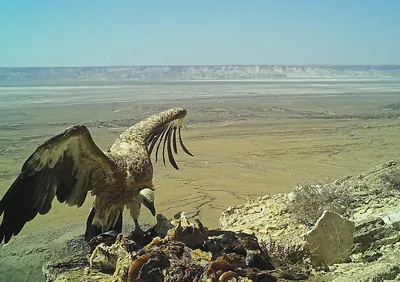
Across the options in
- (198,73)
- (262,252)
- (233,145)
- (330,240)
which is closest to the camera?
(262,252)

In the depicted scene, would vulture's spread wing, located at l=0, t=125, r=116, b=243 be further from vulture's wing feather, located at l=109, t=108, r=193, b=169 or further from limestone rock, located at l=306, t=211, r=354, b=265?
limestone rock, located at l=306, t=211, r=354, b=265

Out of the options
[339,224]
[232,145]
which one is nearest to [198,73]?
[232,145]

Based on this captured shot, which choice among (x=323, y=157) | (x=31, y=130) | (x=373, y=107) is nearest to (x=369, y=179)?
(x=323, y=157)

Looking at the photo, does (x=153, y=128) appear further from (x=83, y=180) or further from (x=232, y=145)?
(x=232, y=145)

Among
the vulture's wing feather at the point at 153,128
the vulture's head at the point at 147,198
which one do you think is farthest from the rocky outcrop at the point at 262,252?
the vulture's wing feather at the point at 153,128

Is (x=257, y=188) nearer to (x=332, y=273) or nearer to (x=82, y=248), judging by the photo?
(x=82, y=248)

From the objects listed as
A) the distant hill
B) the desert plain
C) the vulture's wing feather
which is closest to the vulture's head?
the vulture's wing feather

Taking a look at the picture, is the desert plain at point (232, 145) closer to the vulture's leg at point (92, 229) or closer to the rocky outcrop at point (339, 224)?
the vulture's leg at point (92, 229)

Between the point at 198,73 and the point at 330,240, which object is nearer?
the point at 330,240
